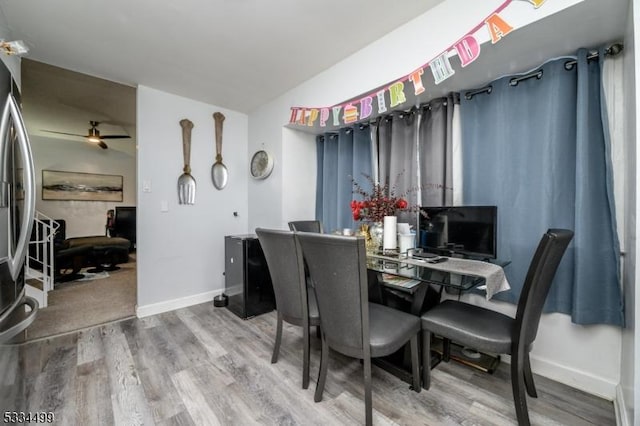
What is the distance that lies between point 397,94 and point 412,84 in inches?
4.6


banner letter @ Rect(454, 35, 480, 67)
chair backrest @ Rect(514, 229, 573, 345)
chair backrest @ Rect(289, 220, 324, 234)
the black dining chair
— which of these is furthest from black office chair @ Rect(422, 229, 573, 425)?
chair backrest @ Rect(289, 220, 324, 234)

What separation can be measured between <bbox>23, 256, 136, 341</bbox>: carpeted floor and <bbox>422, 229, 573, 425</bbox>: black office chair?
3.05 metres

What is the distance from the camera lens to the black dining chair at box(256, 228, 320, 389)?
156cm

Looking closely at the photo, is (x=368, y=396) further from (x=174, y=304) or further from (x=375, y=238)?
(x=174, y=304)

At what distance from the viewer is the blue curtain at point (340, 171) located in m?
2.71

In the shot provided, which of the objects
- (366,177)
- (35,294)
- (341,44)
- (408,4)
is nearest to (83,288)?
(35,294)

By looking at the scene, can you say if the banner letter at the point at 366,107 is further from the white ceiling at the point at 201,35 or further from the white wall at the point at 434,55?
the white ceiling at the point at 201,35

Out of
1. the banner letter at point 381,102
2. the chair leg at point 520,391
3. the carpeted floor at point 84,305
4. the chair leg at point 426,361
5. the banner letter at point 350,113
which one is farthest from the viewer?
the carpeted floor at point 84,305

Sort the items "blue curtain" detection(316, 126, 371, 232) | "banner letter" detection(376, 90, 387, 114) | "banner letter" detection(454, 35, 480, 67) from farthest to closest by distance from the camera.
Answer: "blue curtain" detection(316, 126, 371, 232) < "banner letter" detection(376, 90, 387, 114) < "banner letter" detection(454, 35, 480, 67)

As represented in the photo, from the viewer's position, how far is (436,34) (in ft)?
5.46

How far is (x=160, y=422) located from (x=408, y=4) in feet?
9.22

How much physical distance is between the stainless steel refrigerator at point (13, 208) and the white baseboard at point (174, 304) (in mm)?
1866

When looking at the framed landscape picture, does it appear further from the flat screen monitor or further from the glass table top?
the flat screen monitor

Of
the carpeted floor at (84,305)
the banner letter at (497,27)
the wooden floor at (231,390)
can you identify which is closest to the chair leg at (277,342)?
the wooden floor at (231,390)
